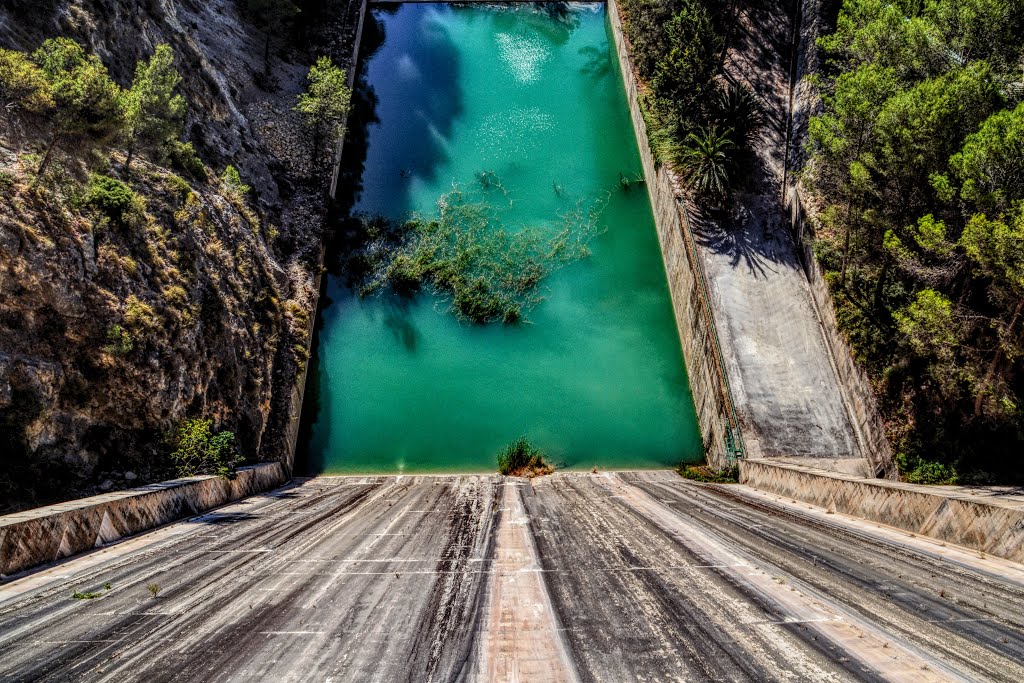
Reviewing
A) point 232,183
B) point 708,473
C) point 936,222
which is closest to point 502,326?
point 708,473

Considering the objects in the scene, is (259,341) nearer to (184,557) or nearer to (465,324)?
(465,324)

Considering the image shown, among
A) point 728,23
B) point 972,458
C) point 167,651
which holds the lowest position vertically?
point 167,651

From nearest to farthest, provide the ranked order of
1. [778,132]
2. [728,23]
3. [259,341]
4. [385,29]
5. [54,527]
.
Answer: [54,527] → [259,341] → [778,132] → [728,23] → [385,29]

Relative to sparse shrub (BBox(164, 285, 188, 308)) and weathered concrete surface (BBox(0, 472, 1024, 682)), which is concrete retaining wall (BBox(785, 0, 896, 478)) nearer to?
weathered concrete surface (BBox(0, 472, 1024, 682))

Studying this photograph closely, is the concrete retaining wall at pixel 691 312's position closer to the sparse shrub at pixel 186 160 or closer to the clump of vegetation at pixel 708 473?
the clump of vegetation at pixel 708 473

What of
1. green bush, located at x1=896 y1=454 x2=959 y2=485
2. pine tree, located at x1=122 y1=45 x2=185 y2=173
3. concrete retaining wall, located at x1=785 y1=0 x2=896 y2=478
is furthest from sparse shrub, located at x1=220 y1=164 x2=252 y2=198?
green bush, located at x1=896 y1=454 x2=959 y2=485

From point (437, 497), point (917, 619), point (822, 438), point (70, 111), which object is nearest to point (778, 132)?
point (822, 438)

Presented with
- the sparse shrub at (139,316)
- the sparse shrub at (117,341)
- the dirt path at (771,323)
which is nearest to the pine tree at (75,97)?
the sparse shrub at (139,316)
